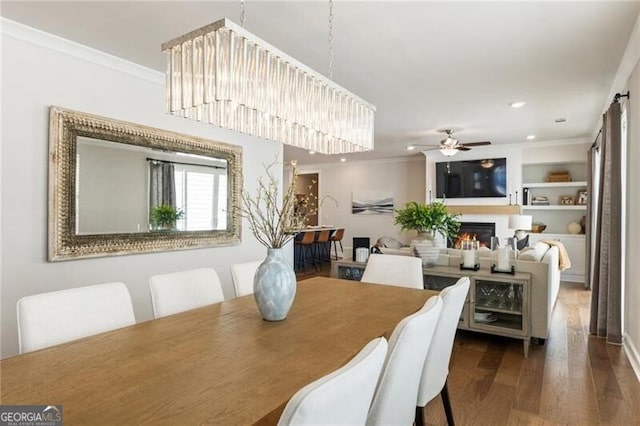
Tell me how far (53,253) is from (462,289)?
2.85 metres

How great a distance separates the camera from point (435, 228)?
3885mm

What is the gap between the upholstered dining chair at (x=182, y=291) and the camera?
81.3 inches

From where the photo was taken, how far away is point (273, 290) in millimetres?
1775

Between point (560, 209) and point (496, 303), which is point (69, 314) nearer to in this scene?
point (496, 303)

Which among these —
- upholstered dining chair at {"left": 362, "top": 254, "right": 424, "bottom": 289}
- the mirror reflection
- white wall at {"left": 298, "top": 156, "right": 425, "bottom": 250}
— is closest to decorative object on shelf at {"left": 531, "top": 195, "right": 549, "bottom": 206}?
white wall at {"left": 298, "top": 156, "right": 425, "bottom": 250}

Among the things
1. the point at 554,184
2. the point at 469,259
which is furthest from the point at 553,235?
the point at 469,259

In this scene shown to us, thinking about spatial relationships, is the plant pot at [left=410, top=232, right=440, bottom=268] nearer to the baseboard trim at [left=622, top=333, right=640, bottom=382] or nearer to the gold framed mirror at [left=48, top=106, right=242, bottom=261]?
the baseboard trim at [left=622, top=333, right=640, bottom=382]

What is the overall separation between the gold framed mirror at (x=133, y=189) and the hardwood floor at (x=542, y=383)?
7.41ft

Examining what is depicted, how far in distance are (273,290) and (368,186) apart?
792cm

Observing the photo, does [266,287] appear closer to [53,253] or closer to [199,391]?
[199,391]

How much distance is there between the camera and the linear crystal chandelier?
1596 mm

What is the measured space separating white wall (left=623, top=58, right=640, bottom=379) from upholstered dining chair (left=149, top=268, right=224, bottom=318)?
319cm

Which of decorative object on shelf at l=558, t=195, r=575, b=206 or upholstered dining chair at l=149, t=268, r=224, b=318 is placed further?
decorative object on shelf at l=558, t=195, r=575, b=206

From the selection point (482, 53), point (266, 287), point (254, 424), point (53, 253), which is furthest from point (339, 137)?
point (53, 253)
